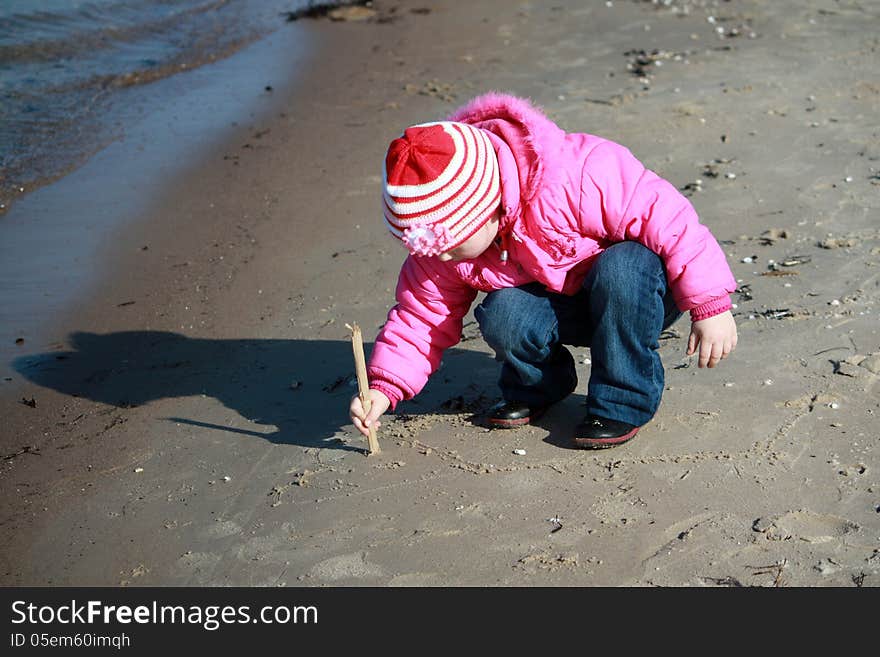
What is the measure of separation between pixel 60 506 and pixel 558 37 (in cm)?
615

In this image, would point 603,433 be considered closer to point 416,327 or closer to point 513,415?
point 513,415

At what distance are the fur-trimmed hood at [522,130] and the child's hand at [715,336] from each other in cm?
65

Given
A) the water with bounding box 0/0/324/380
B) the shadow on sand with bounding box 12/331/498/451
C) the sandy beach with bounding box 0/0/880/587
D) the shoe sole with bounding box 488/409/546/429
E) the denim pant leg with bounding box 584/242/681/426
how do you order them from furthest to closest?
the water with bounding box 0/0/324/380 < the shadow on sand with bounding box 12/331/498/451 < the shoe sole with bounding box 488/409/546/429 < the denim pant leg with bounding box 584/242/681/426 < the sandy beach with bounding box 0/0/880/587

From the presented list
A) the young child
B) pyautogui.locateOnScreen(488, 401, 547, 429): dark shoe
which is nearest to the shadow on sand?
pyautogui.locateOnScreen(488, 401, 547, 429): dark shoe

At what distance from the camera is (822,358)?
11.9 ft

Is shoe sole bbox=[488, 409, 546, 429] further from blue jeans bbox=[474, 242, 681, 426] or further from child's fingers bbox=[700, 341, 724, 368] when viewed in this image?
child's fingers bbox=[700, 341, 724, 368]

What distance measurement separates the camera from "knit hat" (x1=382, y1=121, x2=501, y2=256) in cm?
290

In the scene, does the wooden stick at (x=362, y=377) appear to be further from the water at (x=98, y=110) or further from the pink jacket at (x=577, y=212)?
the water at (x=98, y=110)

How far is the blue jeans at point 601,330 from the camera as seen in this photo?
10.4 feet

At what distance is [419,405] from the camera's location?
378 cm

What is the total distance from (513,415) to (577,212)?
2.51 ft

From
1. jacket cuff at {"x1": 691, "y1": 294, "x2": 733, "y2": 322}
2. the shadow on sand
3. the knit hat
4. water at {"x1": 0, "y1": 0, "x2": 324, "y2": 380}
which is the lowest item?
the shadow on sand

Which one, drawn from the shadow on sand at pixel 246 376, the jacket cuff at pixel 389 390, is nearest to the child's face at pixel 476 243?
the jacket cuff at pixel 389 390
